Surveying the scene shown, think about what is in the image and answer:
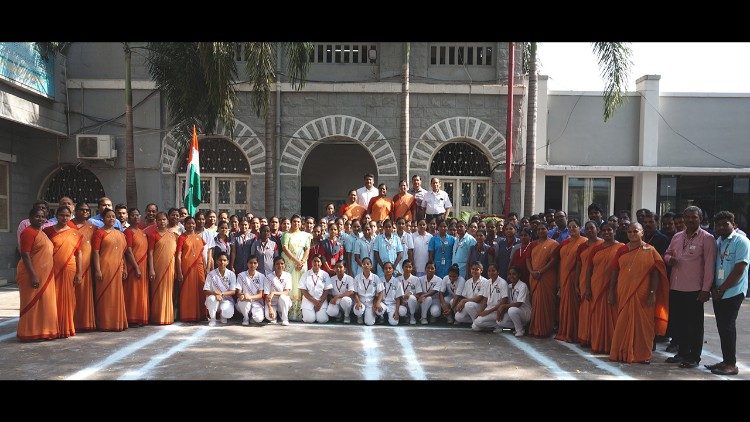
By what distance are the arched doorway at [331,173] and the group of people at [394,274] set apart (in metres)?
7.83

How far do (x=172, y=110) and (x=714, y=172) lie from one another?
1272 centimetres

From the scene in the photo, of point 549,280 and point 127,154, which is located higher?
point 127,154

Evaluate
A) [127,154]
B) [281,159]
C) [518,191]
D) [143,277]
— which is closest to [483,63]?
[518,191]

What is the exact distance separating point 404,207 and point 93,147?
305 inches

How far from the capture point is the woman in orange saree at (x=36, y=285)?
689 cm

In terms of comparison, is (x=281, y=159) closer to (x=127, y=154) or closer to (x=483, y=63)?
(x=127, y=154)

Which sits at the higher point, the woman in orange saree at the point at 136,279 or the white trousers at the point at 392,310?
the woman in orange saree at the point at 136,279

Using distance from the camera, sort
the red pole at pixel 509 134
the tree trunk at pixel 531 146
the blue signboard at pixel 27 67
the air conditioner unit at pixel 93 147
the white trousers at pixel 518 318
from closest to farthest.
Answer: the white trousers at pixel 518 318, the blue signboard at pixel 27 67, the tree trunk at pixel 531 146, the red pole at pixel 509 134, the air conditioner unit at pixel 93 147

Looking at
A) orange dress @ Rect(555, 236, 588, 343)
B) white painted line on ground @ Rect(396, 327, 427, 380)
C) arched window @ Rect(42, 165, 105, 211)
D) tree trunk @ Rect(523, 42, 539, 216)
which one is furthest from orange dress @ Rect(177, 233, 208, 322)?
tree trunk @ Rect(523, 42, 539, 216)

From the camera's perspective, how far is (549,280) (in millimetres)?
7781

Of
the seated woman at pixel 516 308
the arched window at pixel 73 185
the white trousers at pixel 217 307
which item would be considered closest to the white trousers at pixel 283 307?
the white trousers at pixel 217 307

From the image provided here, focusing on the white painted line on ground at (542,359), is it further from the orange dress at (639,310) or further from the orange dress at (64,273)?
the orange dress at (64,273)

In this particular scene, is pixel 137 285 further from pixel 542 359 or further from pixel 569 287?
pixel 569 287

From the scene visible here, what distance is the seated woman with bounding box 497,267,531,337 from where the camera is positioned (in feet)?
25.6
